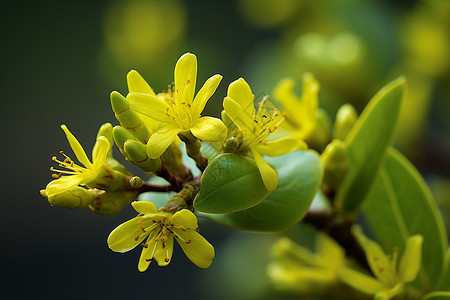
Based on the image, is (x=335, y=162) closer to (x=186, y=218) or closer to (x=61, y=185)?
(x=186, y=218)

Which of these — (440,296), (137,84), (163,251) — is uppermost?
(137,84)

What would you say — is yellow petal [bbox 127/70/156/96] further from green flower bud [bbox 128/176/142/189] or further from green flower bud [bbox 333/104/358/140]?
green flower bud [bbox 333/104/358/140]

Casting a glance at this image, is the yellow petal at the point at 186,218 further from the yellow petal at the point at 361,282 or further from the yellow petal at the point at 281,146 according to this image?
the yellow petal at the point at 361,282

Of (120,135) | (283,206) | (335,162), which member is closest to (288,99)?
(335,162)

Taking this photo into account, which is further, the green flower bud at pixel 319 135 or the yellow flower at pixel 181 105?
the green flower bud at pixel 319 135

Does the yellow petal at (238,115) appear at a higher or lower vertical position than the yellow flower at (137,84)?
lower

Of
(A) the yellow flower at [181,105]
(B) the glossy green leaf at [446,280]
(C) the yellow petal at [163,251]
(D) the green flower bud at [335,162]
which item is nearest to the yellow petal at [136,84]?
(A) the yellow flower at [181,105]

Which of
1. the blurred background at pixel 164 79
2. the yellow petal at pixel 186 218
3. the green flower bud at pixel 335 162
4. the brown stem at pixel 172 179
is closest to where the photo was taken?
the yellow petal at pixel 186 218

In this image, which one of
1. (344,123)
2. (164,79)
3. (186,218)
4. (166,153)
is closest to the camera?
(186,218)
